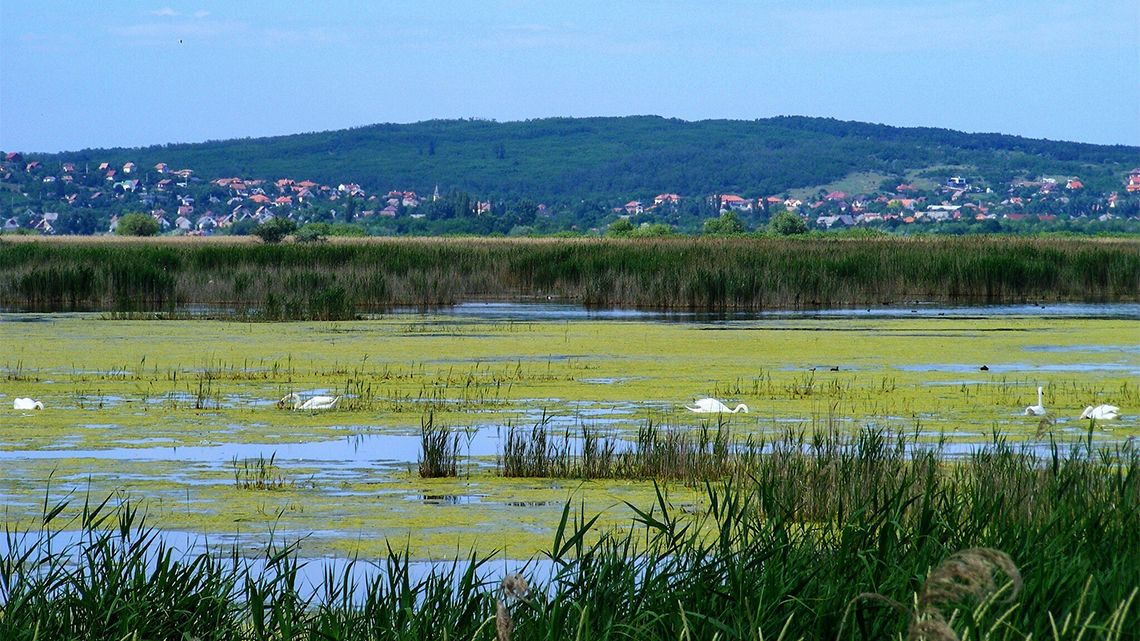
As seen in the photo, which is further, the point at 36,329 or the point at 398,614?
the point at 36,329

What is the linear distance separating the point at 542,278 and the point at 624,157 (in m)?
125

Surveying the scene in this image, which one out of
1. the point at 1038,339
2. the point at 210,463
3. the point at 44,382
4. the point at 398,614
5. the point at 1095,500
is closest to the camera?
the point at 398,614

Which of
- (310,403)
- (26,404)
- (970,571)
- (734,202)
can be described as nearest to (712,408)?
(310,403)

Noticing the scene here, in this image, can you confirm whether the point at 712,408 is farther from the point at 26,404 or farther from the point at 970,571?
the point at 970,571

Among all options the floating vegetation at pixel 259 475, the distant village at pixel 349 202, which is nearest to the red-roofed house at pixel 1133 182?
the distant village at pixel 349 202

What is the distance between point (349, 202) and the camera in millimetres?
109125

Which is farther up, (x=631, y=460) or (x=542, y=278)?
(x=631, y=460)

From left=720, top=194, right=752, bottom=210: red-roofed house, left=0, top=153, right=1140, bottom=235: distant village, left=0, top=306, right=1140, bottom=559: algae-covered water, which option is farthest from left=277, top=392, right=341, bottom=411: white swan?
left=720, top=194, right=752, bottom=210: red-roofed house

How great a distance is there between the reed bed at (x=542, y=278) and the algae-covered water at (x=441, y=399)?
128 inches

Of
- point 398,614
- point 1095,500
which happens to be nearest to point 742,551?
point 398,614

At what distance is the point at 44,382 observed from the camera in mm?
10766

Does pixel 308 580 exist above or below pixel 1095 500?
below

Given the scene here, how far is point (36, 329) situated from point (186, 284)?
5.92 m

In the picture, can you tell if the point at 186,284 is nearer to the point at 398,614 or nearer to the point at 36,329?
the point at 36,329
